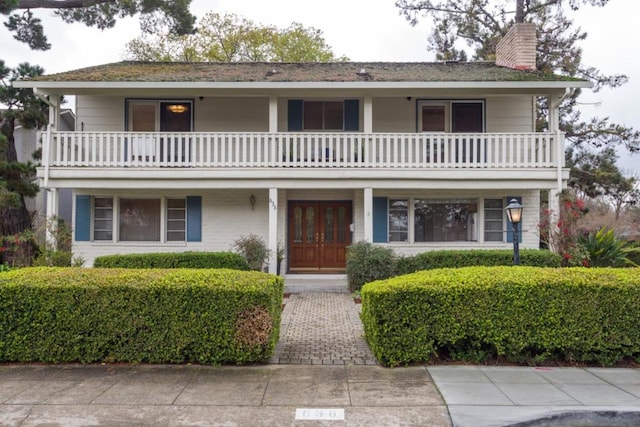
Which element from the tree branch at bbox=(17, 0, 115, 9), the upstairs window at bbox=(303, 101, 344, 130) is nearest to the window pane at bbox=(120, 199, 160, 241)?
the upstairs window at bbox=(303, 101, 344, 130)

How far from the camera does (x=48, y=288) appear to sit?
219 inches

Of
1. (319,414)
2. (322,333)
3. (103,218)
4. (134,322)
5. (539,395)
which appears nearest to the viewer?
(319,414)

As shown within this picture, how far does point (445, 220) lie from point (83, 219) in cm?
1034

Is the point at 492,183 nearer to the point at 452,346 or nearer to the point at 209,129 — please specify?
the point at 452,346

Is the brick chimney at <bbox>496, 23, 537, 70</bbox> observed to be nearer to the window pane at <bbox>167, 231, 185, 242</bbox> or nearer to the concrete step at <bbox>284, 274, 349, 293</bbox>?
the concrete step at <bbox>284, 274, 349, 293</bbox>

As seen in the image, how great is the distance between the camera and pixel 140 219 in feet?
41.9

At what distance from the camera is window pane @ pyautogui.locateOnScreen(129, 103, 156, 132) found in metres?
12.9

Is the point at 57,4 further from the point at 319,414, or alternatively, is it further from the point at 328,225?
the point at 319,414

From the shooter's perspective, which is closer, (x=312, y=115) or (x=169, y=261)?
(x=169, y=261)

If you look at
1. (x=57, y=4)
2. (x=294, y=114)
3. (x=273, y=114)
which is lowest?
(x=273, y=114)

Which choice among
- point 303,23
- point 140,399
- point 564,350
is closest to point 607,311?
point 564,350

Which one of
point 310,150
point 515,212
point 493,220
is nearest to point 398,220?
point 493,220

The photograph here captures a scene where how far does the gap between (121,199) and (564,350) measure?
1152cm

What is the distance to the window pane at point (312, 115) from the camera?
13008 mm
